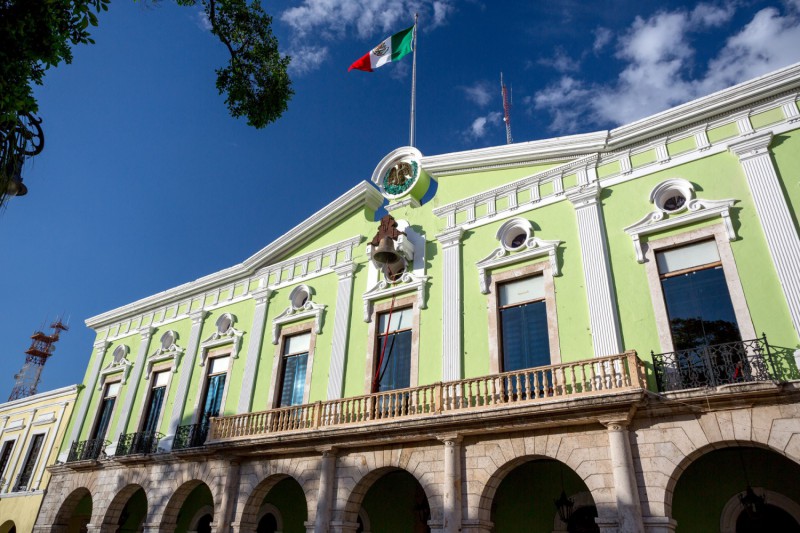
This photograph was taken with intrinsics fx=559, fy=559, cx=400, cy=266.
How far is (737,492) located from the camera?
9.48m

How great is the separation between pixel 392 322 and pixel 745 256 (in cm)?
804

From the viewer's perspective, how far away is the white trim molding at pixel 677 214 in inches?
414

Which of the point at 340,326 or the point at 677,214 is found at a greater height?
the point at 677,214

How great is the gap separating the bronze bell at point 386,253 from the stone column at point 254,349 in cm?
492

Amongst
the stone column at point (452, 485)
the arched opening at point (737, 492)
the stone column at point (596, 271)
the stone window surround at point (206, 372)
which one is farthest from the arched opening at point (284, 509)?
the arched opening at point (737, 492)

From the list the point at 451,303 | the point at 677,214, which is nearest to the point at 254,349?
the point at 451,303

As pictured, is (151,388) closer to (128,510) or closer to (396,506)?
(128,510)

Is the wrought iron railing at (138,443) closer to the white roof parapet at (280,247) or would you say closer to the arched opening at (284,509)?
the arched opening at (284,509)

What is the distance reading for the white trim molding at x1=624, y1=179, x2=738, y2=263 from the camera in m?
10.5

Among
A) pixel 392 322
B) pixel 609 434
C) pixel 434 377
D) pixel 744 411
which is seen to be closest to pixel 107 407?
pixel 392 322

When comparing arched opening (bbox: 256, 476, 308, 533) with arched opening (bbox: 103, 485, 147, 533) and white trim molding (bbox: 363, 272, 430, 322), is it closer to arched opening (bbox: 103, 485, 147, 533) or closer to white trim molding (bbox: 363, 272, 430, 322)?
arched opening (bbox: 103, 485, 147, 533)

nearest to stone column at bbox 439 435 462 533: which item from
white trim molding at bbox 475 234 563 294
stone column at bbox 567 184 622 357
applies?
stone column at bbox 567 184 622 357

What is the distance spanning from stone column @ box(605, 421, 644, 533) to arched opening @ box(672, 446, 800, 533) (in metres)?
1.51

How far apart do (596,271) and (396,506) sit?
7225 millimetres
